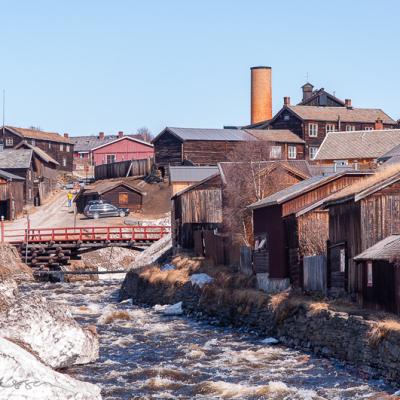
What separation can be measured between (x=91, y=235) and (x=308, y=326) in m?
40.6

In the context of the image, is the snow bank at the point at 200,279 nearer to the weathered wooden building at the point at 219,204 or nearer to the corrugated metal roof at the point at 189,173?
the weathered wooden building at the point at 219,204

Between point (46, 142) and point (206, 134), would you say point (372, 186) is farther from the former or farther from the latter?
point (46, 142)

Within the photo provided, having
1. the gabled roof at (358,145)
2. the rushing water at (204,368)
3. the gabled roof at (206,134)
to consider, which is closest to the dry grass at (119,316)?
the rushing water at (204,368)

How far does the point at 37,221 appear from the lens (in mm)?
81125

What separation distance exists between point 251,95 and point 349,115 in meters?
15.9

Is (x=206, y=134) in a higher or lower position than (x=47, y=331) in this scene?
higher

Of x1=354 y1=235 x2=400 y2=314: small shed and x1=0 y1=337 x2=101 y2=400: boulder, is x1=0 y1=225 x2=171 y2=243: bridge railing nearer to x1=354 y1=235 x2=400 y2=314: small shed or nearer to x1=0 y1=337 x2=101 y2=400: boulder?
x1=354 y1=235 x2=400 y2=314: small shed

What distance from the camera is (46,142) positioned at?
11500 cm

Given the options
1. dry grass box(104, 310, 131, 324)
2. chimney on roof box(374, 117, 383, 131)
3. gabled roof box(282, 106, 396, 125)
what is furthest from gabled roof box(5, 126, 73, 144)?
dry grass box(104, 310, 131, 324)

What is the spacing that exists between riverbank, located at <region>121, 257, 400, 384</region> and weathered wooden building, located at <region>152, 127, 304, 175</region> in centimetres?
Result: 3379

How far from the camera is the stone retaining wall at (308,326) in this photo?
25750 mm

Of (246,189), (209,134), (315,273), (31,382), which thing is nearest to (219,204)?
(246,189)

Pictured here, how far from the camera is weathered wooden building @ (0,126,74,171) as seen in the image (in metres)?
112

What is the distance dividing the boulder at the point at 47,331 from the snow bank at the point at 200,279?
1516 cm
